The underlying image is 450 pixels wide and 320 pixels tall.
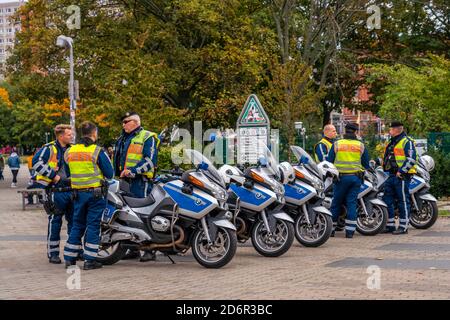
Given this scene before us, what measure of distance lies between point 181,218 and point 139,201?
674mm

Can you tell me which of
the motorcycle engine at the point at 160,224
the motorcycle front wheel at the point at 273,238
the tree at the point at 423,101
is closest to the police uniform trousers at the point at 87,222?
the motorcycle engine at the point at 160,224

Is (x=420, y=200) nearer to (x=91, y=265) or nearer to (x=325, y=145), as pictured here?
(x=325, y=145)

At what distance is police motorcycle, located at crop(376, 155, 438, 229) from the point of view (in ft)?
49.9

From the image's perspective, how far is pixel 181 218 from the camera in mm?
10688

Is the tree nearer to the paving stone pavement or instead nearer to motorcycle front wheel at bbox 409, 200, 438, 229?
motorcycle front wheel at bbox 409, 200, 438, 229

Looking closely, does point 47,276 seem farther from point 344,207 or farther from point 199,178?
point 344,207

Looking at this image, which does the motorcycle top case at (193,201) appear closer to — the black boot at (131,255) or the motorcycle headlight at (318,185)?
the black boot at (131,255)

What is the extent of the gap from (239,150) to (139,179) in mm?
6345

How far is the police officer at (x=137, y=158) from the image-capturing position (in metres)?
11.6

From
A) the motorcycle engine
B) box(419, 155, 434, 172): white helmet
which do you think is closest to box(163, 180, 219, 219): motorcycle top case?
the motorcycle engine

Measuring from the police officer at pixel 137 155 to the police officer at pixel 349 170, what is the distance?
11.8 feet

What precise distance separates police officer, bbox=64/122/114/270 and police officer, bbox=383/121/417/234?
5993 mm
